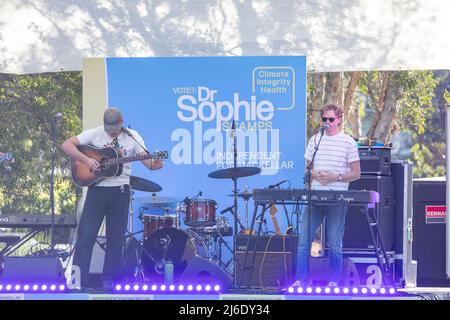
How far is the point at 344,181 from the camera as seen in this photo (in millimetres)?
8711

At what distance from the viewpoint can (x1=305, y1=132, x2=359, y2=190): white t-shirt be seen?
8742 millimetres

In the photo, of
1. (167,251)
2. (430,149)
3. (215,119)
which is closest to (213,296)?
(167,251)

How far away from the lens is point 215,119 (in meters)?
9.48

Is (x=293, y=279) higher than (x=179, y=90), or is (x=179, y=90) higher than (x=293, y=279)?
(x=179, y=90)

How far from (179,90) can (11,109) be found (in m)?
4.34

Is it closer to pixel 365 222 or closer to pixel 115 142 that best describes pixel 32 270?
pixel 115 142

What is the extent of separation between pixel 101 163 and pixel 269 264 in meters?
1.75

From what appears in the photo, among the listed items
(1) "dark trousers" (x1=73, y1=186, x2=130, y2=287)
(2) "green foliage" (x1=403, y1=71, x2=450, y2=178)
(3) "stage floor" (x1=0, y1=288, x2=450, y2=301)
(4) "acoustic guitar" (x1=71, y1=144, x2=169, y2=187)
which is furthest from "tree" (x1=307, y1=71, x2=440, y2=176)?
(2) "green foliage" (x1=403, y1=71, x2=450, y2=178)

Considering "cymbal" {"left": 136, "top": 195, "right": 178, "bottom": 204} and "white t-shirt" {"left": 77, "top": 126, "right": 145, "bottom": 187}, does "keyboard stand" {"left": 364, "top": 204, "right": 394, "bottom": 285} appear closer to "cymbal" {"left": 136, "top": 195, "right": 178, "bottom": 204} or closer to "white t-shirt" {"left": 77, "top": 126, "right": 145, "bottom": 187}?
"cymbal" {"left": 136, "top": 195, "right": 178, "bottom": 204}

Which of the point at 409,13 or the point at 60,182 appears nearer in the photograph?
the point at 409,13
